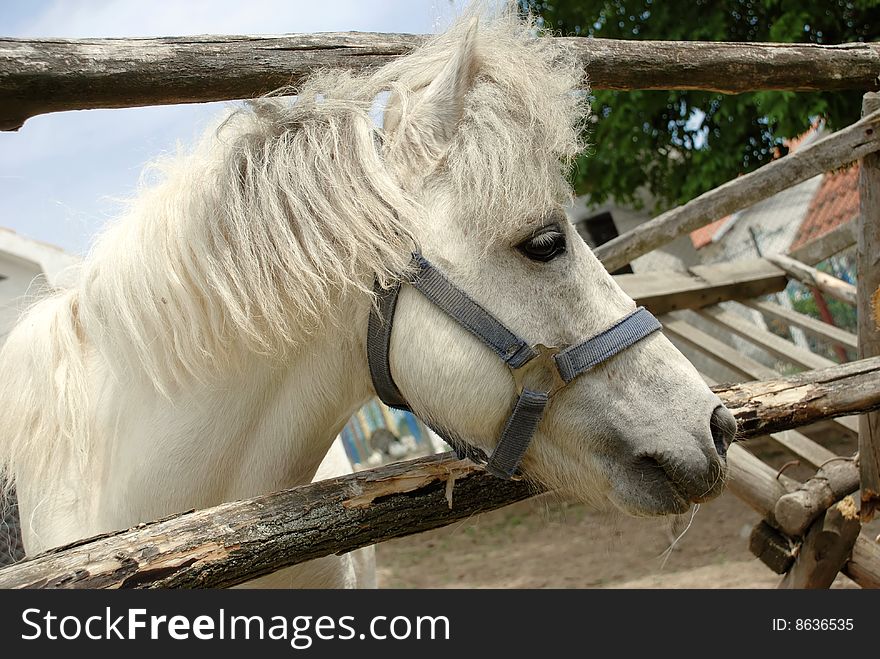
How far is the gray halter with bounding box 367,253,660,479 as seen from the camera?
1.55 m

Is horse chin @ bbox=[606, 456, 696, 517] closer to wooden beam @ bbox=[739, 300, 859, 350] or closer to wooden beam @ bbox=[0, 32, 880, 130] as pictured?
wooden beam @ bbox=[0, 32, 880, 130]

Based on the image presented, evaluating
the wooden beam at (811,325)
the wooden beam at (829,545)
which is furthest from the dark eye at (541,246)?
the wooden beam at (811,325)

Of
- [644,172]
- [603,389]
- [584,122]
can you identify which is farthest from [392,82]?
[644,172]

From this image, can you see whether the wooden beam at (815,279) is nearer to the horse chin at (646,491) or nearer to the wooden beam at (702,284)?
the wooden beam at (702,284)

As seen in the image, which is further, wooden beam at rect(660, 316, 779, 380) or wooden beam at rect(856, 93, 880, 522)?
wooden beam at rect(660, 316, 779, 380)

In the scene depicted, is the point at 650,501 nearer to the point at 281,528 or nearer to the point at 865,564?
the point at 281,528

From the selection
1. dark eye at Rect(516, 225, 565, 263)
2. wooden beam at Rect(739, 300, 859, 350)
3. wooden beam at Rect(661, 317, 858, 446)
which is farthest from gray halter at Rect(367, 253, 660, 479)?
wooden beam at Rect(739, 300, 859, 350)

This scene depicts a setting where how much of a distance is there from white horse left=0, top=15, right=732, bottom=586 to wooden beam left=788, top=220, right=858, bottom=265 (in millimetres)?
4115

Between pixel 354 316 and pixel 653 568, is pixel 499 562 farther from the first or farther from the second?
pixel 354 316

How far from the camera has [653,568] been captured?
19.5 ft

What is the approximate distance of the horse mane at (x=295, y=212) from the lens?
158 centimetres

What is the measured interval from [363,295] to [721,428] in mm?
801

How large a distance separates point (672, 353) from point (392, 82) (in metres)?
0.89

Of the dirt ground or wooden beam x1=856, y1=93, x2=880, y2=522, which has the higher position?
wooden beam x1=856, y1=93, x2=880, y2=522
